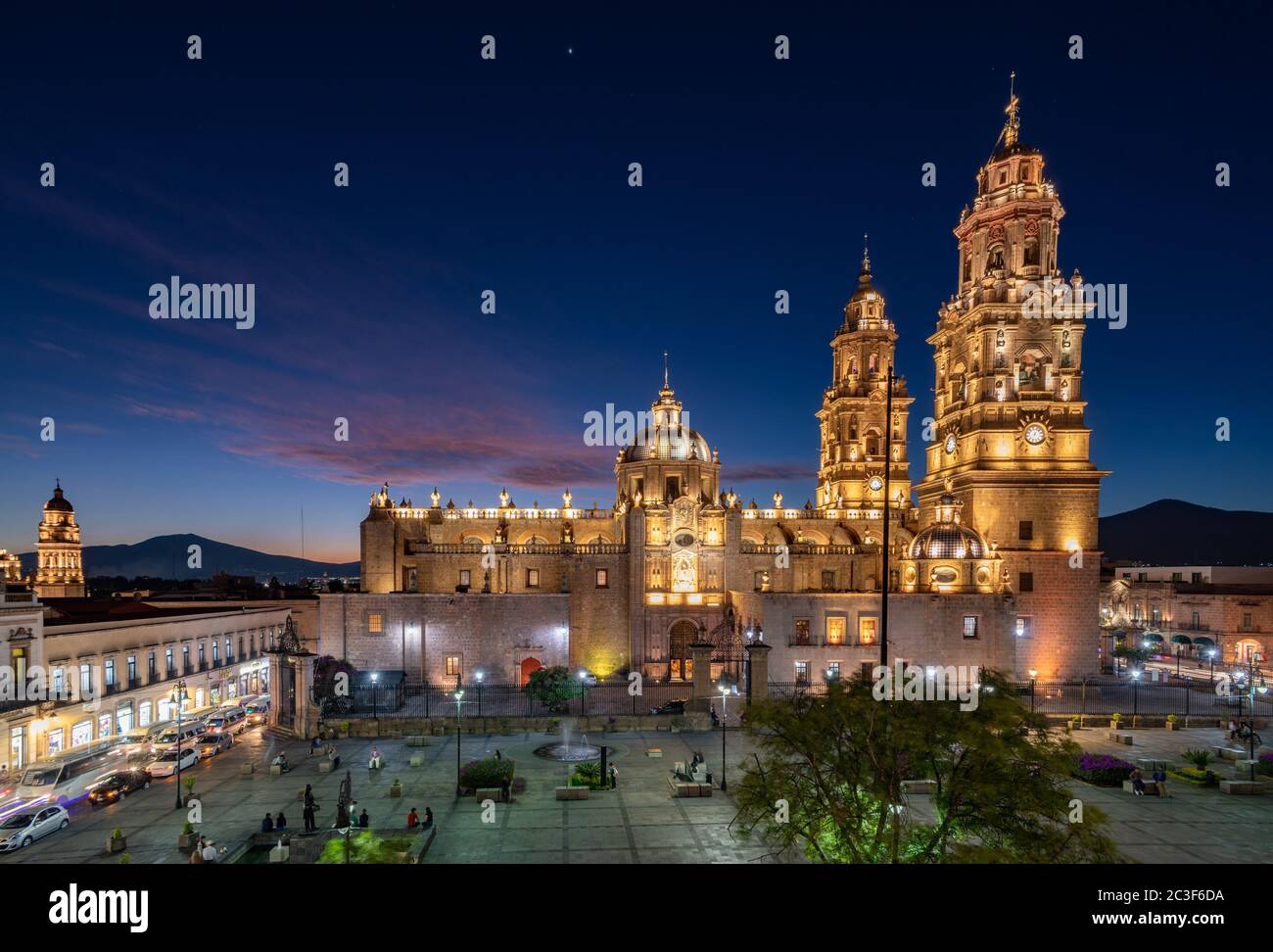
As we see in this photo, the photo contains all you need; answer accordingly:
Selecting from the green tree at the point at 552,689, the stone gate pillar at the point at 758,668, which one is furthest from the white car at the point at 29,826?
the stone gate pillar at the point at 758,668

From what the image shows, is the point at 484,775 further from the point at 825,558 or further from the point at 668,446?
the point at 825,558

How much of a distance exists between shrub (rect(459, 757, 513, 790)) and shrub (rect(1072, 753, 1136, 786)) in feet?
82.4

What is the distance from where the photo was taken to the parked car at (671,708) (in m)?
43.0

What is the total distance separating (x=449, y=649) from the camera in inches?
2029

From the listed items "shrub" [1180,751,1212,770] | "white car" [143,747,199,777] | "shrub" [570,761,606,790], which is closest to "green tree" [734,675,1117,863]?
"shrub" [570,761,606,790]

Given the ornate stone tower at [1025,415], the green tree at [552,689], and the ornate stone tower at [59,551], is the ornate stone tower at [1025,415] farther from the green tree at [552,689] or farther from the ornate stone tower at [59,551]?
the ornate stone tower at [59,551]

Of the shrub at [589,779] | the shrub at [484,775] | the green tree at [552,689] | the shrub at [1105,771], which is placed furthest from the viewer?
the green tree at [552,689]

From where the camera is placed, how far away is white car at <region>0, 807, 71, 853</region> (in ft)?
81.1

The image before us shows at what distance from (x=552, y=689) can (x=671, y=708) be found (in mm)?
7447

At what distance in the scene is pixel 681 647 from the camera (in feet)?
176

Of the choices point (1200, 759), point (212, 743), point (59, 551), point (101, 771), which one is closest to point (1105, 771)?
point (1200, 759)

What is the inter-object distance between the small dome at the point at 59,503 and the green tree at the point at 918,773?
98508mm

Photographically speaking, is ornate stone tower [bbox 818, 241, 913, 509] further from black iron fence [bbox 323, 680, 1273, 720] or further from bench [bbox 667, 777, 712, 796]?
bench [bbox 667, 777, 712, 796]
